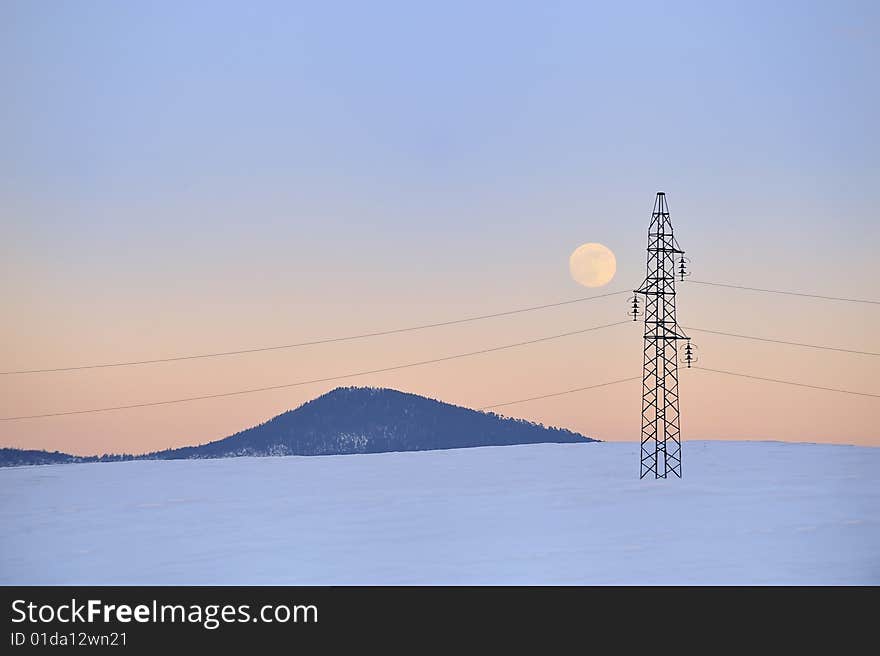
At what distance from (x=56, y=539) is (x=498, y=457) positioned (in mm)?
24458

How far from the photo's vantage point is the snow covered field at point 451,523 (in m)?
21.0

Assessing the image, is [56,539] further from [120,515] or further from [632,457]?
[632,457]

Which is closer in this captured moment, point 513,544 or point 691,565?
point 691,565

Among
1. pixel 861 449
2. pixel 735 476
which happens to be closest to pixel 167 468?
pixel 735 476

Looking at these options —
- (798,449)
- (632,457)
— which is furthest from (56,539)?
(798,449)

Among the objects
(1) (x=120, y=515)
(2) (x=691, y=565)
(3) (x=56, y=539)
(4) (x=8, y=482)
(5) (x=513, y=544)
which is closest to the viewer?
(2) (x=691, y=565)

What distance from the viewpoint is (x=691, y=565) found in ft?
70.6

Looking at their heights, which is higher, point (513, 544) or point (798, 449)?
point (798, 449)

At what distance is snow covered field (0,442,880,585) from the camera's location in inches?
828

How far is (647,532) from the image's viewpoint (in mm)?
25250

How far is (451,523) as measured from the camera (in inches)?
1062

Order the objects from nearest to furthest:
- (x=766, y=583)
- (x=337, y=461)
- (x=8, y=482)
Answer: (x=766, y=583)
(x=8, y=482)
(x=337, y=461)

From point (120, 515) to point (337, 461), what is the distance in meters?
18.5

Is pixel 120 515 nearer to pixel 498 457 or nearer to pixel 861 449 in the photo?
pixel 498 457
